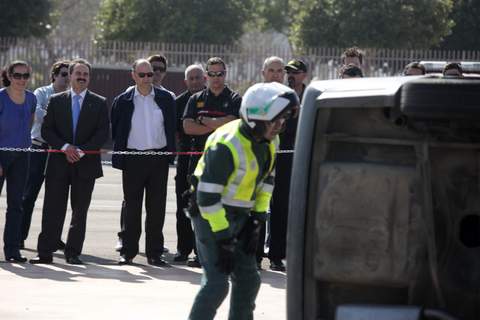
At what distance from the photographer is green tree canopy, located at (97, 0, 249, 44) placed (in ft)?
118

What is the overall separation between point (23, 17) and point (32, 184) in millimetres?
24428

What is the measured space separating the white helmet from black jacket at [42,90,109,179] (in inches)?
182

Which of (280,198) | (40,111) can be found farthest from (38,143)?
(280,198)

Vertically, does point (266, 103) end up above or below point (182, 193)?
above

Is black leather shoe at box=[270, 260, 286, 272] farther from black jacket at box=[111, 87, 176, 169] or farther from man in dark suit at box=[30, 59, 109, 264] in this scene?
man in dark suit at box=[30, 59, 109, 264]

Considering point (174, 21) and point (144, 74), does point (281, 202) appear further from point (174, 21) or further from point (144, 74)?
point (174, 21)

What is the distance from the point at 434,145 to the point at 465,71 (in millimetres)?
3235

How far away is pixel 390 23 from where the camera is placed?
113 feet

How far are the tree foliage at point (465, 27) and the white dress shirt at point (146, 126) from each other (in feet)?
88.6

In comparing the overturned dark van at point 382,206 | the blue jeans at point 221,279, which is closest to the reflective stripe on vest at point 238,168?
the blue jeans at point 221,279

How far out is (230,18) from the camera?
121ft

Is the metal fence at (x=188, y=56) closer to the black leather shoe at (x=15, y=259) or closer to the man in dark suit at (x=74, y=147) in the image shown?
the man in dark suit at (x=74, y=147)

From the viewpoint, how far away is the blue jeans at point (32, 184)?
1252cm

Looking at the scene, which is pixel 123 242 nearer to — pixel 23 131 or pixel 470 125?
pixel 23 131
